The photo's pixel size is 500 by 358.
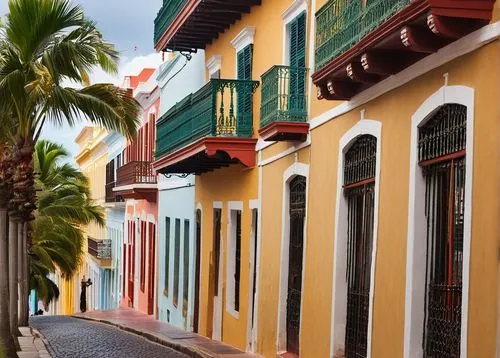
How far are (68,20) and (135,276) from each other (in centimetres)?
1937

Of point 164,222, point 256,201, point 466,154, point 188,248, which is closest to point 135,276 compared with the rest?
point 164,222

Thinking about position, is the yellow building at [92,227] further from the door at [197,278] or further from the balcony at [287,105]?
the balcony at [287,105]

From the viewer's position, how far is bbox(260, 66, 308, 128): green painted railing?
1307 centimetres

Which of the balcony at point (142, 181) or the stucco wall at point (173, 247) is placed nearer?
the stucco wall at point (173, 247)

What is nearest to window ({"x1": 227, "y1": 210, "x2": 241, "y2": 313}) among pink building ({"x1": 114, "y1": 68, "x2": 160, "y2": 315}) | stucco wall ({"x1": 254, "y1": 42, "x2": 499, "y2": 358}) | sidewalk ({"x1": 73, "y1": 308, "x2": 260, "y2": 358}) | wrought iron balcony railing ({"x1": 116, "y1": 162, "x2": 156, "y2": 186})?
sidewalk ({"x1": 73, "y1": 308, "x2": 260, "y2": 358})

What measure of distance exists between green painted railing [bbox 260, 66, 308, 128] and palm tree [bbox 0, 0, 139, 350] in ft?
11.1

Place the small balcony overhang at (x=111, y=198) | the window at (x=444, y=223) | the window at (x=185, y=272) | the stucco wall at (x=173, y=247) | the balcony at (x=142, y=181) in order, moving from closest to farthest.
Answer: the window at (x=444, y=223) → the stucco wall at (x=173, y=247) → the window at (x=185, y=272) → the balcony at (x=142, y=181) → the small balcony overhang at (x=111, y=198)

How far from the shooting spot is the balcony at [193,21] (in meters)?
17.0

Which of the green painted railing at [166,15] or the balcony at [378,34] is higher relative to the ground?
the green painted railing at [166,15]

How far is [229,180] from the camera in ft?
60.5

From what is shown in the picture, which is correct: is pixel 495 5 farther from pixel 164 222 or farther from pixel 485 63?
pixel 164 222

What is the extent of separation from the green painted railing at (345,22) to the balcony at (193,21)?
5.13 meters

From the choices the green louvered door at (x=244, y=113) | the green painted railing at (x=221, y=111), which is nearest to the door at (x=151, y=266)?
the green painted railing at (x=221, y=111)

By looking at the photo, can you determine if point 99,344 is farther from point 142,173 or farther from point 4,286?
point 142,173
